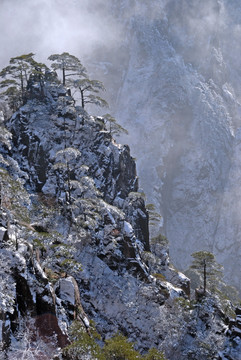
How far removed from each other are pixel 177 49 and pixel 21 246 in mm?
135079

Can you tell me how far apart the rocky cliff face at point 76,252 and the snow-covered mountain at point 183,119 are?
71.0 meters

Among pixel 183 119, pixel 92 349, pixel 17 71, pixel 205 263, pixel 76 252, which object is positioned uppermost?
pixel 183 119

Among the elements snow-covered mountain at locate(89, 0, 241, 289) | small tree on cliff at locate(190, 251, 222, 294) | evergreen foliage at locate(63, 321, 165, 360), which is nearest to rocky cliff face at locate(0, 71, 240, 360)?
evergreen foliage at locate(63, 321, 165, 360)

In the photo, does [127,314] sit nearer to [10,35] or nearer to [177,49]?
[177,49]

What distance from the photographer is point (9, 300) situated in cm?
2198

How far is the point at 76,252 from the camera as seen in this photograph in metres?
41.0

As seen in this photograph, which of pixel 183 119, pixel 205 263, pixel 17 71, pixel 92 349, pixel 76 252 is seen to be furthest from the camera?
pixel 183 119

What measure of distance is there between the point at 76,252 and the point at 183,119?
106308 mm

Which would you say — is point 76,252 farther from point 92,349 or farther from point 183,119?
point 183,119

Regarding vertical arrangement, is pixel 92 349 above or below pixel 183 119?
below

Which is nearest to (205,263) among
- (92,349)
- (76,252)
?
(76,252)

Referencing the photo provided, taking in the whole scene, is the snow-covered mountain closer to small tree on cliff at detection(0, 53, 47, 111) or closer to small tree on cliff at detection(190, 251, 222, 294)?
small tree on cliff at detection(0, 53, 47, 111)

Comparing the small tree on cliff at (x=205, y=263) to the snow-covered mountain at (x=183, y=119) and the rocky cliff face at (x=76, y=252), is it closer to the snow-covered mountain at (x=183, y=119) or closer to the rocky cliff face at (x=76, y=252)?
the rocky cliff face at (x=76, y=252)

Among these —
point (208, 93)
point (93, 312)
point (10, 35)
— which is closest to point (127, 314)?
point (93, 312)
